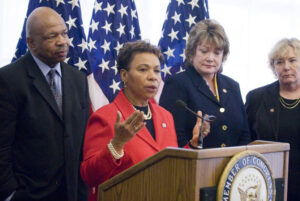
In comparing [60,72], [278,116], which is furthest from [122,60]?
[278,116]

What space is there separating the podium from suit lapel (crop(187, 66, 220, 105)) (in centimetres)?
104

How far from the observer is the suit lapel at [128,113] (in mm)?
1914

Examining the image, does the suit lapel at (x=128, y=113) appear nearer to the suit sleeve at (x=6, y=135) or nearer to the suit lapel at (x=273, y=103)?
the suit sleeve at (x=6, y=135)

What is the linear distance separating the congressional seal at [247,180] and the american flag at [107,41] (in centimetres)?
184

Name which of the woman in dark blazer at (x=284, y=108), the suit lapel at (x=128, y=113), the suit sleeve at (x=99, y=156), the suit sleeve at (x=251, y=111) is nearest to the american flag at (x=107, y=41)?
the suit sleeve at (x=251, y=111)

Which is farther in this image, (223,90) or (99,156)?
(223,90)

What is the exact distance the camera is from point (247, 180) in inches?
58.8

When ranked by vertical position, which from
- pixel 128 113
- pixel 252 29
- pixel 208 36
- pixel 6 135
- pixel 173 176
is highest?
pixel 252 29

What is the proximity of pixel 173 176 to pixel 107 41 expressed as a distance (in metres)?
2.03

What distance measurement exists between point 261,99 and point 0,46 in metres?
1.89

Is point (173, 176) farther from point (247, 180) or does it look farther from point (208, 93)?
point (208, 93)

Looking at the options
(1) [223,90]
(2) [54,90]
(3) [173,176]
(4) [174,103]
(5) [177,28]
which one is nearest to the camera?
(3) [173,176]

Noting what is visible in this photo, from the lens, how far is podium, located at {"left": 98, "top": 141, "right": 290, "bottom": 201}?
54.3 inches

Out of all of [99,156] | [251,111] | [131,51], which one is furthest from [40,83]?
[251,111]
